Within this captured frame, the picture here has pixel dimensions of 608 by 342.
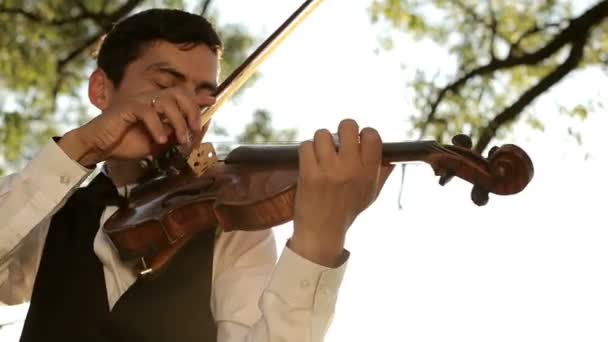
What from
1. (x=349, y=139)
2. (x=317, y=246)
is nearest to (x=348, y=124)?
(x=349, y=139)

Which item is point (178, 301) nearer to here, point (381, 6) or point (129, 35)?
point (129, 35)

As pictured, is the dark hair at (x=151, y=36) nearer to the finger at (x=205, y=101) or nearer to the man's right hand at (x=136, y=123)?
the finger at (x=205, y=101)

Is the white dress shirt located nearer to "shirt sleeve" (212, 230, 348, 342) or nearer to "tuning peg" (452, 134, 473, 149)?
"shirt sleeve" (212, 230, 348, 342)

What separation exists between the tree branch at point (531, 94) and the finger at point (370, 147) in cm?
264

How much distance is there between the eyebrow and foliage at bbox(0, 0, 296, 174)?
2.61 metres

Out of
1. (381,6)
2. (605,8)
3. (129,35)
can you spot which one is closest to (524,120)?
(605,8)

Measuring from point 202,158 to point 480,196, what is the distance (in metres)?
0.47

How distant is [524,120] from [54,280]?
2.75m

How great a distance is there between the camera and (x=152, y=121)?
1061 mm

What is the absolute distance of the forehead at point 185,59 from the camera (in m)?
1.29

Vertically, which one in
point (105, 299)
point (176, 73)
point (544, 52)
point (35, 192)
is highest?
point (544, 52)

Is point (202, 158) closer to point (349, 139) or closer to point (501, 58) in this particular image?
point (349, 139)

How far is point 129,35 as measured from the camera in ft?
4.59

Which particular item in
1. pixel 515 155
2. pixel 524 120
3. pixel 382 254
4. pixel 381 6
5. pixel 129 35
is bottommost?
pixel 382 254
